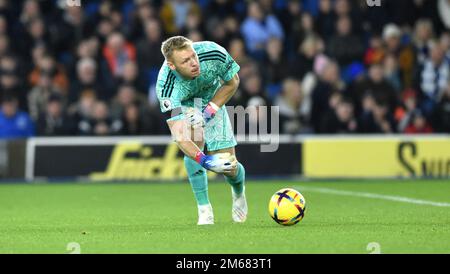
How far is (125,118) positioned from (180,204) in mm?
5365

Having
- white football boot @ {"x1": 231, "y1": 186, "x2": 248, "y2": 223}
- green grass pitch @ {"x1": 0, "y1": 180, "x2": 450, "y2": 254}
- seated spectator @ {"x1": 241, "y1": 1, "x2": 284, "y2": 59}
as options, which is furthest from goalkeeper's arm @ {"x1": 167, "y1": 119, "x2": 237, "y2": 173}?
seated spectator @ {"x1": 241, "y1": 1, "x2": 284, "y2": 59}

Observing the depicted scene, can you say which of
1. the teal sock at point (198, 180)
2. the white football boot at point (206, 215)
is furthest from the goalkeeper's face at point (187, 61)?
the white football boot at point (206, 215)

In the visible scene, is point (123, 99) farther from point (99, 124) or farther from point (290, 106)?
point (290, 106)

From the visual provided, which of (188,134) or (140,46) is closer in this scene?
(188,134)

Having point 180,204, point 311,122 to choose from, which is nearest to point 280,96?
point 311,122

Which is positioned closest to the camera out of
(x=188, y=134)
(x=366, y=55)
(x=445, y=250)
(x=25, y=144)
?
(x=445, y=250)

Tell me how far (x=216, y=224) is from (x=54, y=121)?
875cm

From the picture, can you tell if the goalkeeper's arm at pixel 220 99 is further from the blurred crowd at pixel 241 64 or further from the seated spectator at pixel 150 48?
the seated spectator at pixel 150 48

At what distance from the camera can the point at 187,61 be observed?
9781 millimetres

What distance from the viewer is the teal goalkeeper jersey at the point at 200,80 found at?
395 inches

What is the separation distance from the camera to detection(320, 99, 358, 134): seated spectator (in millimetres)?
18641

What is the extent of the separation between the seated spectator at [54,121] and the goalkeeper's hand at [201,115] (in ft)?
28.4
